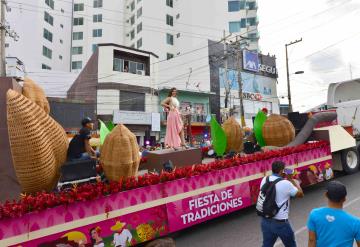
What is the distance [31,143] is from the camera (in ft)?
14.2

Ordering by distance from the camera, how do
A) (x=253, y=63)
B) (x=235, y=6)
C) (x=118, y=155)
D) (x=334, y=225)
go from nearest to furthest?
(x=334, y=225) → (x=118, y=155) → (x=253, y=63) → (x=235, y=6)

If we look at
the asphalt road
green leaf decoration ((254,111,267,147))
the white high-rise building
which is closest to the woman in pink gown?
the asphalt road

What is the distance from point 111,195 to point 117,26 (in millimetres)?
47256

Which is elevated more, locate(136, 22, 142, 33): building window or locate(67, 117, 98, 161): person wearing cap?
locate(136, 22, 142, 33): building window

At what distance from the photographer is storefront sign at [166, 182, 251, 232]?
5.54 metres

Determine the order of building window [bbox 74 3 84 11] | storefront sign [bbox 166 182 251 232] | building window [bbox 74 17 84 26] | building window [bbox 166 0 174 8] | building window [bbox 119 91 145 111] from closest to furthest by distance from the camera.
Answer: storefront sign [bbox 166 182 251 232] < building window [bbox 119 91 145 111] < building window [bbox 166 0 174 8] < building window [bbox 74 17 84 26] < building window [bbox 74 3 84 11]

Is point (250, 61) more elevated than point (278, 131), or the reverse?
point (250, 61)

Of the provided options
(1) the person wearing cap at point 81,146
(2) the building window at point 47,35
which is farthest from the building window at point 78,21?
(1) the person wearing cap at point 81,146

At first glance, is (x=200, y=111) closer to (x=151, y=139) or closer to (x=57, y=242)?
(x=151, y=139)

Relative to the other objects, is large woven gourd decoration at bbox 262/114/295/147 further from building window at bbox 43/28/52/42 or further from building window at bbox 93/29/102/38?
building window at bbox 93/29/102/38

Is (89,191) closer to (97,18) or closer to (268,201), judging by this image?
(268,201)

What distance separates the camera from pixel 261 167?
7297 millimetres

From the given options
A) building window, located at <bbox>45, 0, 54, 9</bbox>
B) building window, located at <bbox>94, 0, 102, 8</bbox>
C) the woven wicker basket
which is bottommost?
the woven wicker basket

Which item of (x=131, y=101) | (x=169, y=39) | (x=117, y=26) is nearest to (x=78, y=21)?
(x=117, y=26)
